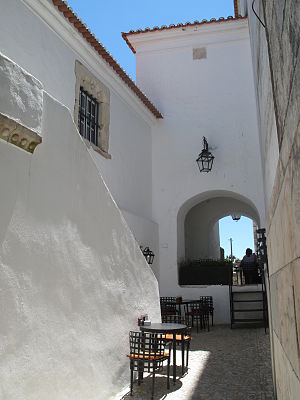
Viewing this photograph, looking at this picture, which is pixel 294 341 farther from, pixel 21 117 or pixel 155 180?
pixel 155 180

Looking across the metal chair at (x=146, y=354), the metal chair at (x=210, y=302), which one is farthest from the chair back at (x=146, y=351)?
the metal chair at (x=210, y=302)

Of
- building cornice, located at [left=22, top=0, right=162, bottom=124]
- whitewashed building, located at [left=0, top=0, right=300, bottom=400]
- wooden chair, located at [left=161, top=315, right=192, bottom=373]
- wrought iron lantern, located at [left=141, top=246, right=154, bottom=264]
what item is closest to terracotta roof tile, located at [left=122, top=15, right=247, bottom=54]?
whitewashed building, located at [left=0, top=0, right=300, bottom=400]

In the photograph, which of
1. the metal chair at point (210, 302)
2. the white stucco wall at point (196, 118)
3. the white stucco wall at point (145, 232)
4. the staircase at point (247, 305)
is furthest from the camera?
the white stucco wall at point (196, 118)

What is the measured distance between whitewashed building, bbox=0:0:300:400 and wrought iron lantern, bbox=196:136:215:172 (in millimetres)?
287

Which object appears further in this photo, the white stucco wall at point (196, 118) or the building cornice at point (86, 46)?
the white stucco wall at point (196, 118)

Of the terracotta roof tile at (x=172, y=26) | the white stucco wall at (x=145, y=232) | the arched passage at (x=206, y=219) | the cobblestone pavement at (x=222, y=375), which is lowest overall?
the cobblestone pavement at (x=222, y=375)

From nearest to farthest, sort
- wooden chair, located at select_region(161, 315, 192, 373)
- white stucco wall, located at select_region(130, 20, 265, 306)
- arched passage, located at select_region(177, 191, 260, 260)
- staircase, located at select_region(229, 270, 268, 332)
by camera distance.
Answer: wooden chair, located at select_region(161, 315, 192, 373) < staircase, located at select_region(229, 270, 268, 332) < white stucco wall, located at select_region(130, 20, 265, 306) < arched passage, located at select_region(177, 191, 260, 260)

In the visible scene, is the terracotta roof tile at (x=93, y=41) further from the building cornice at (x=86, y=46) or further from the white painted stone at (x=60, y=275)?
the white painted stone at (x=60, y=275)

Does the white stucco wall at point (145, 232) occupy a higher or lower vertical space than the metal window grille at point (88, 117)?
lower

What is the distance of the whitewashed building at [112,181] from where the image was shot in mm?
3270

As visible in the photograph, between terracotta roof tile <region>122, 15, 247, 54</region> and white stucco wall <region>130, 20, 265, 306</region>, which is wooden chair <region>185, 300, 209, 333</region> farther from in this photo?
terracotta roof tile <region>122, 15, 247, 54</region>

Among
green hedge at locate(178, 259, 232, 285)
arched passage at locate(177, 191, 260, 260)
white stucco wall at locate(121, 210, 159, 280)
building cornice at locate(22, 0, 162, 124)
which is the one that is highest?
building cornice at locate(22, 0, 162, 124)

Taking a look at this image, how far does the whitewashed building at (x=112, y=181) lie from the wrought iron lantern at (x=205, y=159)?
287mm

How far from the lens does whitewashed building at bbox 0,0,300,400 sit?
3.27 m
